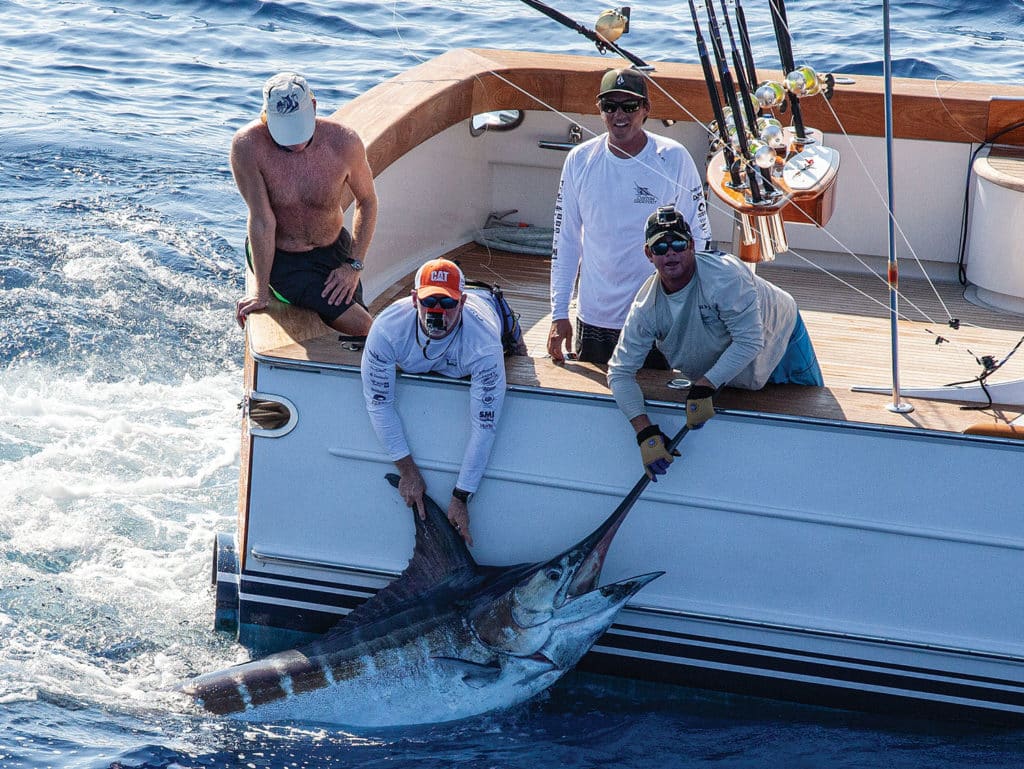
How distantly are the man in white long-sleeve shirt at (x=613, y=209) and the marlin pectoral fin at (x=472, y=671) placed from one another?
1.03m

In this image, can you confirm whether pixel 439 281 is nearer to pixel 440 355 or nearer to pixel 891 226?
pixel 440 355

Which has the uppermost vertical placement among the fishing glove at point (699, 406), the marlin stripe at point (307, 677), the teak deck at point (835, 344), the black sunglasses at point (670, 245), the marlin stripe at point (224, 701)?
the black sunglasses at point (670, 245)

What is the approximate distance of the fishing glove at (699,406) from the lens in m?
3.46

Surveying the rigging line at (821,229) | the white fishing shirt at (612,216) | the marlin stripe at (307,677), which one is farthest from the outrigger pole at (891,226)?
the marlin stripe at (307,677)

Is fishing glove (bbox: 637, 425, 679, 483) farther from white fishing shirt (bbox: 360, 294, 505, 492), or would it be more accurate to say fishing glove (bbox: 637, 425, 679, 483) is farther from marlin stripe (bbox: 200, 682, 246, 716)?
marlin stripe (bbox: 200, 682, 246, 716)

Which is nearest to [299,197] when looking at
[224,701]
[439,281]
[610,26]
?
[439,281]

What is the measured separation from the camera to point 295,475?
393cm

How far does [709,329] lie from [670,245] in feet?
1.04

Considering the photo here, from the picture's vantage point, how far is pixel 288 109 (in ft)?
13.3

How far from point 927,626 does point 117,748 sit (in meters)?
2.54

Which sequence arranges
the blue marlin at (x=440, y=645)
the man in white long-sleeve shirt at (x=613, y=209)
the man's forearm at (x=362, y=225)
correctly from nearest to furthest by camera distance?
1. the blue marlin at (x=440, y=645)
2. the man in white long-sleeve shirt at (x=613, y=209)
3. the man's forearm at (x=362, y=225)

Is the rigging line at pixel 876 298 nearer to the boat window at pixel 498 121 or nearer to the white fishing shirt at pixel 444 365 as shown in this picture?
the boat window at pixel 498 121

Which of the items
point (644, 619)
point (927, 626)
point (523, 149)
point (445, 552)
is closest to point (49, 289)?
point (523, 149)

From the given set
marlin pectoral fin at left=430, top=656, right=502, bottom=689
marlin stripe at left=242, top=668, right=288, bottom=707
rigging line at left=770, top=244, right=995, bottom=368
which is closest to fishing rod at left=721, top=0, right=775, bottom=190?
rigging line at left=770, top=244, right=995, bottom=368
